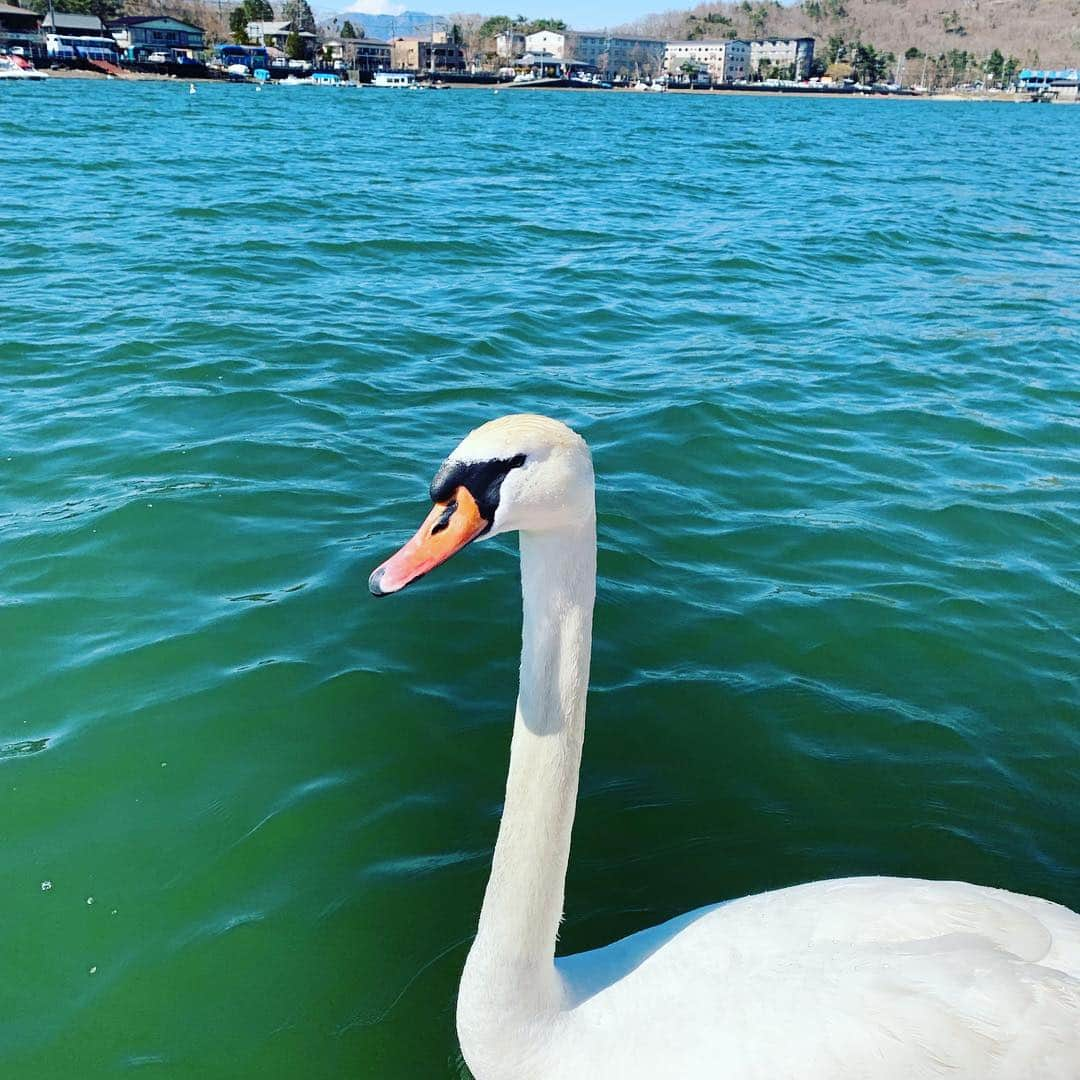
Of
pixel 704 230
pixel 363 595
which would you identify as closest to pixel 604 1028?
pixel 363 595

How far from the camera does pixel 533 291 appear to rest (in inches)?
490

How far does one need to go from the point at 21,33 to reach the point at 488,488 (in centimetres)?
13441

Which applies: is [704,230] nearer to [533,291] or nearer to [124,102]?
[533,291]

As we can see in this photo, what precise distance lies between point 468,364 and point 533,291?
321cm

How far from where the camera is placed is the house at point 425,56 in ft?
497

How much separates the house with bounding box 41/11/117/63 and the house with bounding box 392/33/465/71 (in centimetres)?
4935

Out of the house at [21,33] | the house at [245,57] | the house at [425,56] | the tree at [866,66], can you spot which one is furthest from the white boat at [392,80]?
the tree at [866,66]

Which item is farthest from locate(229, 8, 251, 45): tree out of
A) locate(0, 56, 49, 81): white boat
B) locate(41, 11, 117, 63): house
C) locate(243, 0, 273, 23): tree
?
locate(0, 56, 49, 81): white boat

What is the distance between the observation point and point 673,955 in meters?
2.66

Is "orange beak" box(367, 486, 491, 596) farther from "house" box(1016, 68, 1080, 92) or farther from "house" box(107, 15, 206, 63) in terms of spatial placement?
"house" box(1016, 68, 1080, 92)

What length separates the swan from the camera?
2152 millimetres

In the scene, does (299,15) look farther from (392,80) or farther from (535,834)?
(535,834)

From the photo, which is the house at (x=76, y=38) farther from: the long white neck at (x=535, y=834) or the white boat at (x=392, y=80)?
the long white neck at (x=535, y=834)

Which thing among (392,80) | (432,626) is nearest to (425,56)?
(392,80)
